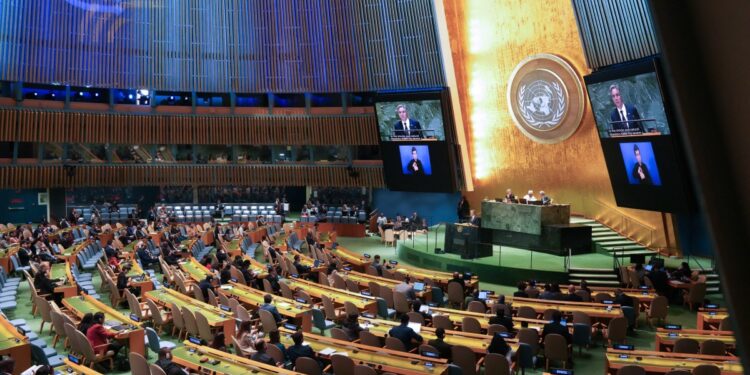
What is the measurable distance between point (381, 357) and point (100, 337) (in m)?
4.25

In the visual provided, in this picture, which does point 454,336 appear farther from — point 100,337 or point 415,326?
point 100,337

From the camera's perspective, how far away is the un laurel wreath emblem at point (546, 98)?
2016 centimetres

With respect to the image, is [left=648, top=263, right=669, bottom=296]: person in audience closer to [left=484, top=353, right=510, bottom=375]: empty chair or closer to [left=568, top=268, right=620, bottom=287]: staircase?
[left=568, top=268, right=620, bottom=287]: staircase

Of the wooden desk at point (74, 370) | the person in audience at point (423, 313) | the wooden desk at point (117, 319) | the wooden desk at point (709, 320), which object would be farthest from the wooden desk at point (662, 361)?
the wooden desk at point (117, 319)

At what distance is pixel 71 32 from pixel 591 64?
2212 centimetres

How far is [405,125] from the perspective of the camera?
24250 mm

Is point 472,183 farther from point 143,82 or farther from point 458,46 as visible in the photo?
point 143,82

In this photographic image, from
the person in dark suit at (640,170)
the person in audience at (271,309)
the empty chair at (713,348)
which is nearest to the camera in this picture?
the empty chair at (713,348)

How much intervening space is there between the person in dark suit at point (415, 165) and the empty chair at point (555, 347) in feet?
50.8

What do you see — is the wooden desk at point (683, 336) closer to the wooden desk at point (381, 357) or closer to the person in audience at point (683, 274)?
the wooden desk at point (381, 357)

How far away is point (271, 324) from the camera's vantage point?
10.1 m

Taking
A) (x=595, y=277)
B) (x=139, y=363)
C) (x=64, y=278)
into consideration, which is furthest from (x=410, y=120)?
(x=139, y=363)

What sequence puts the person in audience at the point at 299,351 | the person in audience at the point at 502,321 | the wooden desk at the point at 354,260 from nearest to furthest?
the person in audience at the point at 299,351 → the person in audience at the point at 502,321 → the wooden desk at the point at 354,260

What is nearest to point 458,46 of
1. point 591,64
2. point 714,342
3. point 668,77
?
point 591,64
